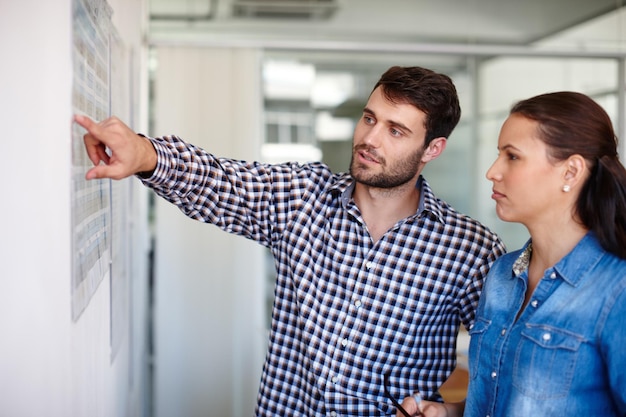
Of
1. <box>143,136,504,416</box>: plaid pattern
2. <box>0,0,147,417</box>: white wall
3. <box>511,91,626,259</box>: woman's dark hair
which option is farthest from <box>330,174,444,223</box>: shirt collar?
<box>0,0,147,417</box>: white wall

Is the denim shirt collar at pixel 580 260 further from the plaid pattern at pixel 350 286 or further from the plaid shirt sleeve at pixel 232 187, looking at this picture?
the plaid shirt sleeve at pixel 232 187

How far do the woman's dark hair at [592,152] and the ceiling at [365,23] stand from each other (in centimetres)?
253

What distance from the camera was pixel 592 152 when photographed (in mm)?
1351

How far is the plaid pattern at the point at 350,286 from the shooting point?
1.81 meters

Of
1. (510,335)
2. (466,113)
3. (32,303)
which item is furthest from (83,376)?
(466,113)

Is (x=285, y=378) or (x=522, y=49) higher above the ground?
(x=522, y=49)

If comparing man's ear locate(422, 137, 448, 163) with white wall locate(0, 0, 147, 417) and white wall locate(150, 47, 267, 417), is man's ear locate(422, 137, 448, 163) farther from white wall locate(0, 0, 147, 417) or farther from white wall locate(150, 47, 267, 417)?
white wall locate(150, 47, 267, 417)

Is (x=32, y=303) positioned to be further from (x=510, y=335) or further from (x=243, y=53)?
(x=243, y=53)

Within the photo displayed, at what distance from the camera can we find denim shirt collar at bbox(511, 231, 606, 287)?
52.0 inches

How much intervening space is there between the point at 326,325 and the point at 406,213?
36 cm

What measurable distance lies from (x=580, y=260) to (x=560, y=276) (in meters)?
0.05

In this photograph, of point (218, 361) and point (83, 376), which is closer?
point (83, 376)

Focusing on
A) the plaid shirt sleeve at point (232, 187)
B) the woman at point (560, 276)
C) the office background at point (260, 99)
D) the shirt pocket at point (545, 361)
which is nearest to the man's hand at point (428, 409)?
the woman at point (560, 276)

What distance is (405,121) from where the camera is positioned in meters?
1.86
